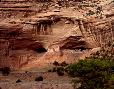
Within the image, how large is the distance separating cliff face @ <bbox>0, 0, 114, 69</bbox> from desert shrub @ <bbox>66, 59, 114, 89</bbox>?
228 inches

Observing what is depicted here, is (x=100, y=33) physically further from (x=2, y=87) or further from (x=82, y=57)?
(x=2, y=87)

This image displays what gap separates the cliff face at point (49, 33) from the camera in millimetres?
41875

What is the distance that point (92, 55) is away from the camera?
135 feet

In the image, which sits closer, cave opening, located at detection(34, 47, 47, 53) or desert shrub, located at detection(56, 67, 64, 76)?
desert shrub, located at detection(56, 67, 64, 76)

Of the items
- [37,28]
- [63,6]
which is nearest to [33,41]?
[37,28]

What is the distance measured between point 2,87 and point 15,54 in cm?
803

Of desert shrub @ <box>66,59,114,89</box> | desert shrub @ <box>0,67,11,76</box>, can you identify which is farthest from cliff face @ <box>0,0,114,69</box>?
desert shrub @ <box>66,59,114,89</box>

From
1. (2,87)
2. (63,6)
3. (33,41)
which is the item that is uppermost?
(63,6)

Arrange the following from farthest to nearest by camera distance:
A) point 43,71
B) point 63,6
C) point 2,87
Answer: point 63,6
point 43,71
point 2,87

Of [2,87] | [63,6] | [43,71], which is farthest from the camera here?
[63,6]

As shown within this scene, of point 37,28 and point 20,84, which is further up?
point 37,28

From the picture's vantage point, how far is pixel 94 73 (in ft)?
108

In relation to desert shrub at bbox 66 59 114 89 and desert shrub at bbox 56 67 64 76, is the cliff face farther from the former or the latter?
desert shrub at bbox 66 59 114 89

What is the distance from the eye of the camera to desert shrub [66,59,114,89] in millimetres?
31766
